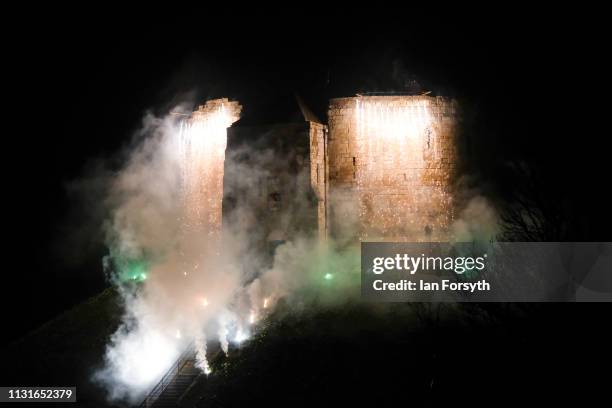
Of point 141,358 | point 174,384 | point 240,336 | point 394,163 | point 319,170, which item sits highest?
point 394,163

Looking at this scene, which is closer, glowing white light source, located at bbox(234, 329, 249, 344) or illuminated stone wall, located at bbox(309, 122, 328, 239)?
glowing white light source, located at bbox(234, 329, 249, 344)

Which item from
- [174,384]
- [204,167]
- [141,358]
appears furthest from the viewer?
[204,167]

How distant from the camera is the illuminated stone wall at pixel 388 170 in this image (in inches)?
881

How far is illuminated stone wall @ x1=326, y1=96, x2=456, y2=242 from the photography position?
73.4 ft

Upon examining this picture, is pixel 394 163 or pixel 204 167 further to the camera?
pixel 204 167

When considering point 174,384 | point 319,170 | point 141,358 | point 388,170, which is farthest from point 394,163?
point 141,358

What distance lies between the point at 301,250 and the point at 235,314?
4.14m

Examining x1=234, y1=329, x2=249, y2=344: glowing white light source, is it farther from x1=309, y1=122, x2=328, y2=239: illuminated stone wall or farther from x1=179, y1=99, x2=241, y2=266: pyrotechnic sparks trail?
x1=179, y1=99, x2=241, y2=266: pyrotechnic sparks trail

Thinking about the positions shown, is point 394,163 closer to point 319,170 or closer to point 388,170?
point 388,170

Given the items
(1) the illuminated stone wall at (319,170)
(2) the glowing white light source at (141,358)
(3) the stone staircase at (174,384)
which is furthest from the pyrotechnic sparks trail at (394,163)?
(2) the glowing white light source at (141,358)

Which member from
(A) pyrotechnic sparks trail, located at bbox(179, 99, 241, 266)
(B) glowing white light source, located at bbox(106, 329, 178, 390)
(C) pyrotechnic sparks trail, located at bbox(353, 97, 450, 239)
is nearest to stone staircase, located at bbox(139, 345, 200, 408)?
(B) glowing white light source, located at bbox(106, 329, 178, 390)

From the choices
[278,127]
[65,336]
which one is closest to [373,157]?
[278,127]

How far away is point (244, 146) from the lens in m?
21.8

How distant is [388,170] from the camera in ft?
73.9
